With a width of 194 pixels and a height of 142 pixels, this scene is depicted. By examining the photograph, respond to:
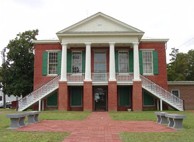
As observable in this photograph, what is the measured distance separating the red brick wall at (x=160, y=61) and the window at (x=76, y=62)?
22.8 ft

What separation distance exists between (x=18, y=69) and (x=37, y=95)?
25.9ft

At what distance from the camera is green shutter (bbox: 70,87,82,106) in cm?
3175

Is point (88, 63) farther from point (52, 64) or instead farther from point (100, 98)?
point (52, 64)

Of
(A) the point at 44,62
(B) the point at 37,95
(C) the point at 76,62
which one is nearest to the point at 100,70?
(C) the point at 76,62

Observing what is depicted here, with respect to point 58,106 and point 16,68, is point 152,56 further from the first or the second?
point 16,68

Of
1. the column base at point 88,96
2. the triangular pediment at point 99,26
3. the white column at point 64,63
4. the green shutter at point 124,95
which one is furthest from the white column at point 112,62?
the white column at point 64,63

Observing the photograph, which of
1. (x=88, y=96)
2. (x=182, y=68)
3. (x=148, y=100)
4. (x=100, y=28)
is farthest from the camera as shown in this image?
(x=182, y=68)

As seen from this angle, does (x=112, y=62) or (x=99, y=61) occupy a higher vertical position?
(x=99, y=61)

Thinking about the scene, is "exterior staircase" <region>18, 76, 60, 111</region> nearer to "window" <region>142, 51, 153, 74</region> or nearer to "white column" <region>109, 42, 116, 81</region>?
"white column" <region>109, 42, 116, 81</region>

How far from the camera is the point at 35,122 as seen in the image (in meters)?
16.9

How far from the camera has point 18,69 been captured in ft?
118

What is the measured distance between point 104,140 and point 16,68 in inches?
1104

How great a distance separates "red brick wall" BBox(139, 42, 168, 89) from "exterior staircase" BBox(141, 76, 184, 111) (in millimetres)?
1810

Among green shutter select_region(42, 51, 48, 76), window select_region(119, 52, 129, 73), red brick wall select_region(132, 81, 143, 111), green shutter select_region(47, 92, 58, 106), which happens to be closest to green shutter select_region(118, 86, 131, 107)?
window select_region(119, 52, 129, 73)
